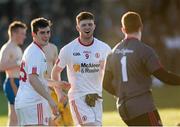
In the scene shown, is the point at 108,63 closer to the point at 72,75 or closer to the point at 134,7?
the point at 72,75

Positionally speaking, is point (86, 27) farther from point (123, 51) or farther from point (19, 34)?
point (19, 34)

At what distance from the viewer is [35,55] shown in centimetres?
1253

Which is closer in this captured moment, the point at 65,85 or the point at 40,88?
the point at 40,88

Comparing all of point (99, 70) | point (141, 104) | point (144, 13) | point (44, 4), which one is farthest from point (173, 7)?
point (141, 104)

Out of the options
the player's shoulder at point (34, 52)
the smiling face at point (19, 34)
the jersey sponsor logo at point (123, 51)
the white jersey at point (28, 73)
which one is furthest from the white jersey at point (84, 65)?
the smiling face at point (19, 34)

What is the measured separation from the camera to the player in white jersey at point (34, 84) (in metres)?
12.5

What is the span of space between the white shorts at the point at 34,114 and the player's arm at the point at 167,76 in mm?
2204

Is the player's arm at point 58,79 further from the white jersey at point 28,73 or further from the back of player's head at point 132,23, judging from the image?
the back of player's head at point 132,23

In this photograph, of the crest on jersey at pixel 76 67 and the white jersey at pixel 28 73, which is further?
the crest on jersey at pixel 76 67

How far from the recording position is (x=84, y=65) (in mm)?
13695

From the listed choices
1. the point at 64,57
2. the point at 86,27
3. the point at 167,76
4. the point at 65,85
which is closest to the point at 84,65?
the point at 64,57

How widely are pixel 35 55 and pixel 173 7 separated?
2223 cm

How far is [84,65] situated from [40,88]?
5.14 ft

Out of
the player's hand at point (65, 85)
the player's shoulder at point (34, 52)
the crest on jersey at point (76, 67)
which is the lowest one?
the player's hand at point (65, 85)
